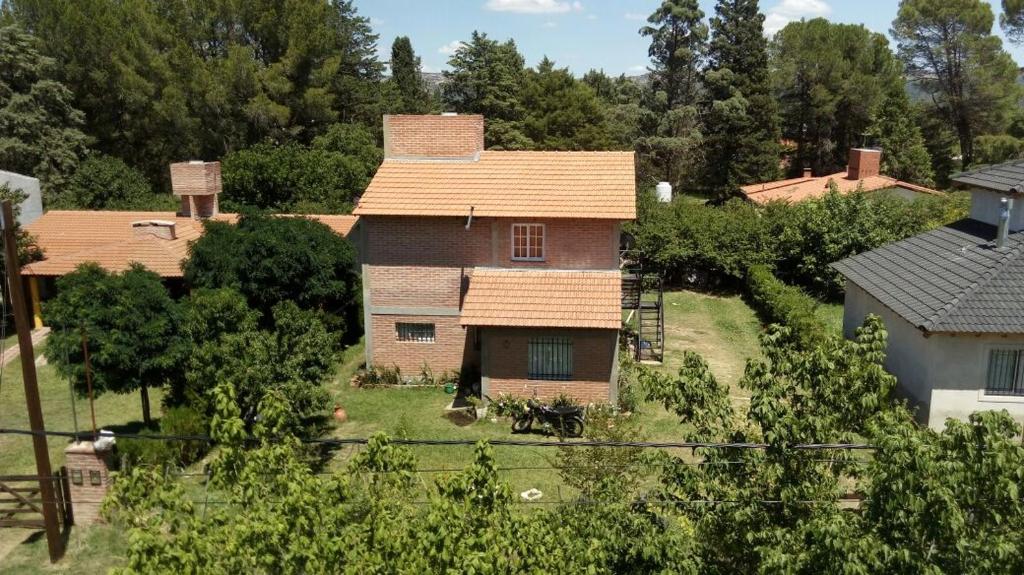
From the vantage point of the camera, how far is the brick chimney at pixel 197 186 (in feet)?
109

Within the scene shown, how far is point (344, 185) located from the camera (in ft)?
139

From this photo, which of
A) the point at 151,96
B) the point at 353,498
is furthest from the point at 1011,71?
the point at 353,498

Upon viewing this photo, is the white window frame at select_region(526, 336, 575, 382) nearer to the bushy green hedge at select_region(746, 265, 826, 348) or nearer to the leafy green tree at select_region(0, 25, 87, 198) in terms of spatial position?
the bushy green hedge at select_region(746, 265, 826, 348)

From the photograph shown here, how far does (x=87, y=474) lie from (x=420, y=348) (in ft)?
34.9

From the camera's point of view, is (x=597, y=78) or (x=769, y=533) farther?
(x=597, y=78)

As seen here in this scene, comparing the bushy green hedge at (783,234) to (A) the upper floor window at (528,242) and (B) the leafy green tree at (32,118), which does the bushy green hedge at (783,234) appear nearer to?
(A) the upper floor window at (528,242)

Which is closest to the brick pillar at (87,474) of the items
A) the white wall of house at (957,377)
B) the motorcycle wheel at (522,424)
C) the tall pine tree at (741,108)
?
the motorcycle wheel at (522,424)

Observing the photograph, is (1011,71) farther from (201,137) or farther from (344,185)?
(201,137)

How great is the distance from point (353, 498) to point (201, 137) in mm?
48096

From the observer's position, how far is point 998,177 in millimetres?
21984

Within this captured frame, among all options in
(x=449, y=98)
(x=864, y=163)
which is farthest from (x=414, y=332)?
(x=449, y=98)

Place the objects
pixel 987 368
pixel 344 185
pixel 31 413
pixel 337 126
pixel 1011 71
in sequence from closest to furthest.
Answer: pixel 31 413 → pixel 987 368 → pixel 344 185 → pixel 337 126 → pixel 1011 71

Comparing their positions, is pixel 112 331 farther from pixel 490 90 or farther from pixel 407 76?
pixel 407 76

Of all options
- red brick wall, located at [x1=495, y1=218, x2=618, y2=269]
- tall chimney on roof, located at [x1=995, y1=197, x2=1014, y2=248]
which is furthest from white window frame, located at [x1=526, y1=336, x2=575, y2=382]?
tall chimney on roof, located at [x1=995, y1=197, x2=1014, y2=248]
